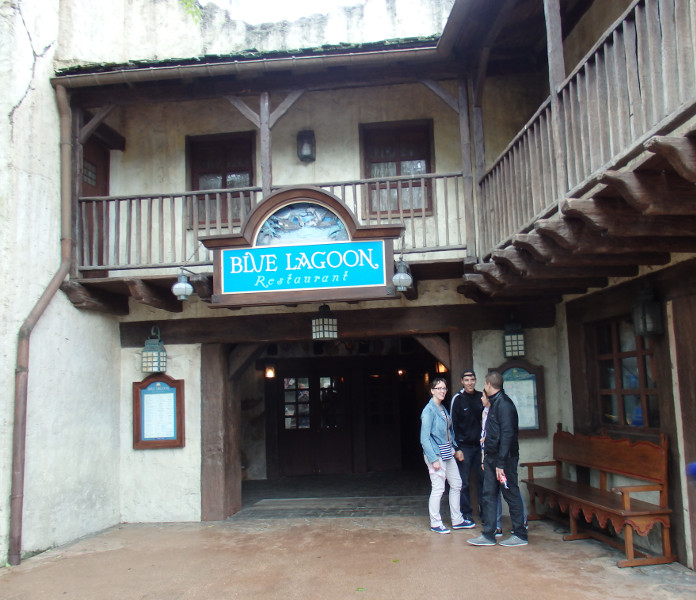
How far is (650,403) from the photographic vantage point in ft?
21.9

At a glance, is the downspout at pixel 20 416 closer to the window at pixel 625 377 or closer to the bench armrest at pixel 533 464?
the bench armrest at pixel 533 464

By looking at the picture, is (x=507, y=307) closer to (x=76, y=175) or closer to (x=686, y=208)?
(x=686, y=208)

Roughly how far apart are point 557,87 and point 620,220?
1.59 metres

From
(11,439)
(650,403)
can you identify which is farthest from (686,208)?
(11,439)

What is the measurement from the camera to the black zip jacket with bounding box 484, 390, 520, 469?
6.58m

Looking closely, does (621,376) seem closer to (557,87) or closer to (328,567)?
(557,87)

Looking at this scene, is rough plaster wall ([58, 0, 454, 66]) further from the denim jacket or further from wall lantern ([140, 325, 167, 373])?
the denim jacket

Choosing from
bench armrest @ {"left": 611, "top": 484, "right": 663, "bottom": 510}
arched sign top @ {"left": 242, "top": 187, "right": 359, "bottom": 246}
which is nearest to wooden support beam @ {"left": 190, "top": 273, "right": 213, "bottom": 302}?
arched sign top @ {"left": 242, "top": 187, "right": 359, "bottom": 246}

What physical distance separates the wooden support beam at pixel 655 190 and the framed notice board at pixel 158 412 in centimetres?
671

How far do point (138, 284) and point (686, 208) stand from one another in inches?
244

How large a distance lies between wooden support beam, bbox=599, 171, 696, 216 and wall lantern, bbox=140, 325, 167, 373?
21.7 ft

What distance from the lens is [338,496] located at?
33.4 feet

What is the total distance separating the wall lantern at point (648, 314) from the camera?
610cm

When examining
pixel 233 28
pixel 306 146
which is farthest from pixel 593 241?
pixel 233 28
